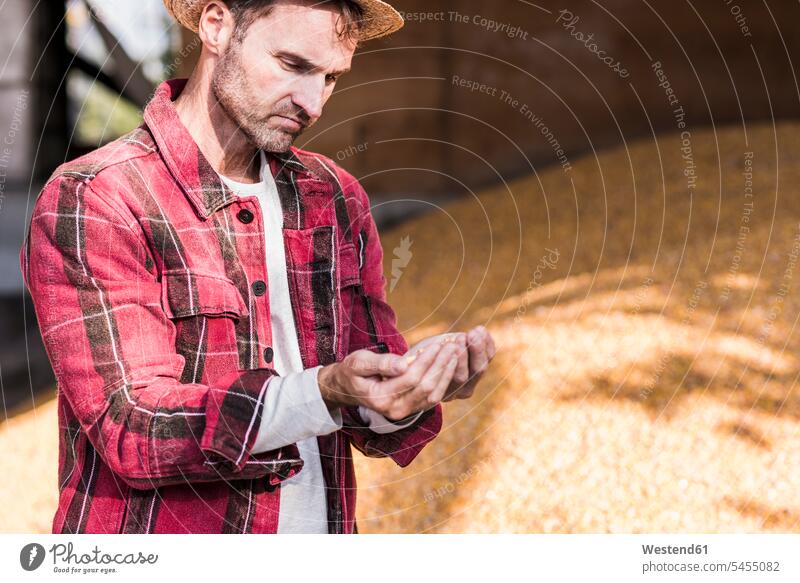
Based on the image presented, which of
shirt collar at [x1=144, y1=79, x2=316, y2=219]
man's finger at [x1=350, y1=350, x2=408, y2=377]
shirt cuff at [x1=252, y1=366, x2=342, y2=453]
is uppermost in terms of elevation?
shirt collar at [x1=144, y1=79, x2=316, y2=219]

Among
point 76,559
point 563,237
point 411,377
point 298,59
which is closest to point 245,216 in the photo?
point 298,59

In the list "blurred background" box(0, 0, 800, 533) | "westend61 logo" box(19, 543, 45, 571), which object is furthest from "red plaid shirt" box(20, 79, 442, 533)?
"blurred background" box(0, 0, 800, 533)

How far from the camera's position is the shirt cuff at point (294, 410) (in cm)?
97

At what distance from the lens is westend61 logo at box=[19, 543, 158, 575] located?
3.93 ft

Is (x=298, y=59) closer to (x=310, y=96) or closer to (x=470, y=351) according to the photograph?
(x=310, y=96)

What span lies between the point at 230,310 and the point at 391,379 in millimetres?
244

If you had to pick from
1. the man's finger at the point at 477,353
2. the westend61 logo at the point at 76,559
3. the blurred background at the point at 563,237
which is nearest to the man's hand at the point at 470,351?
the man's finger at the point at 477,353

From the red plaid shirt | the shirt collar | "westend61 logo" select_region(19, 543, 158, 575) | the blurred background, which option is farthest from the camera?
the blurred background

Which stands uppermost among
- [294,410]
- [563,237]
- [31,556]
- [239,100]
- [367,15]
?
[367,15]

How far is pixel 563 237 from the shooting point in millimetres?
3855

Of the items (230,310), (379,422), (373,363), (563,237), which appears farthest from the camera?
(563,237)

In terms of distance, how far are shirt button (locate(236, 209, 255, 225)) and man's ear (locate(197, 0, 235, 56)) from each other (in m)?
0.22

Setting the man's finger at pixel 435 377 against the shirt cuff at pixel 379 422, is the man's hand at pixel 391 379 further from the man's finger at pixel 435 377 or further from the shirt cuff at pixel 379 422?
the shirt cuff at pixel 379 422

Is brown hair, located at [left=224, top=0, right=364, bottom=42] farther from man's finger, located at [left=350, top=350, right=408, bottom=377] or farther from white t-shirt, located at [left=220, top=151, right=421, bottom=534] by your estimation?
man's finger, located at [left=350, top=350, right=408, bottom=377]
